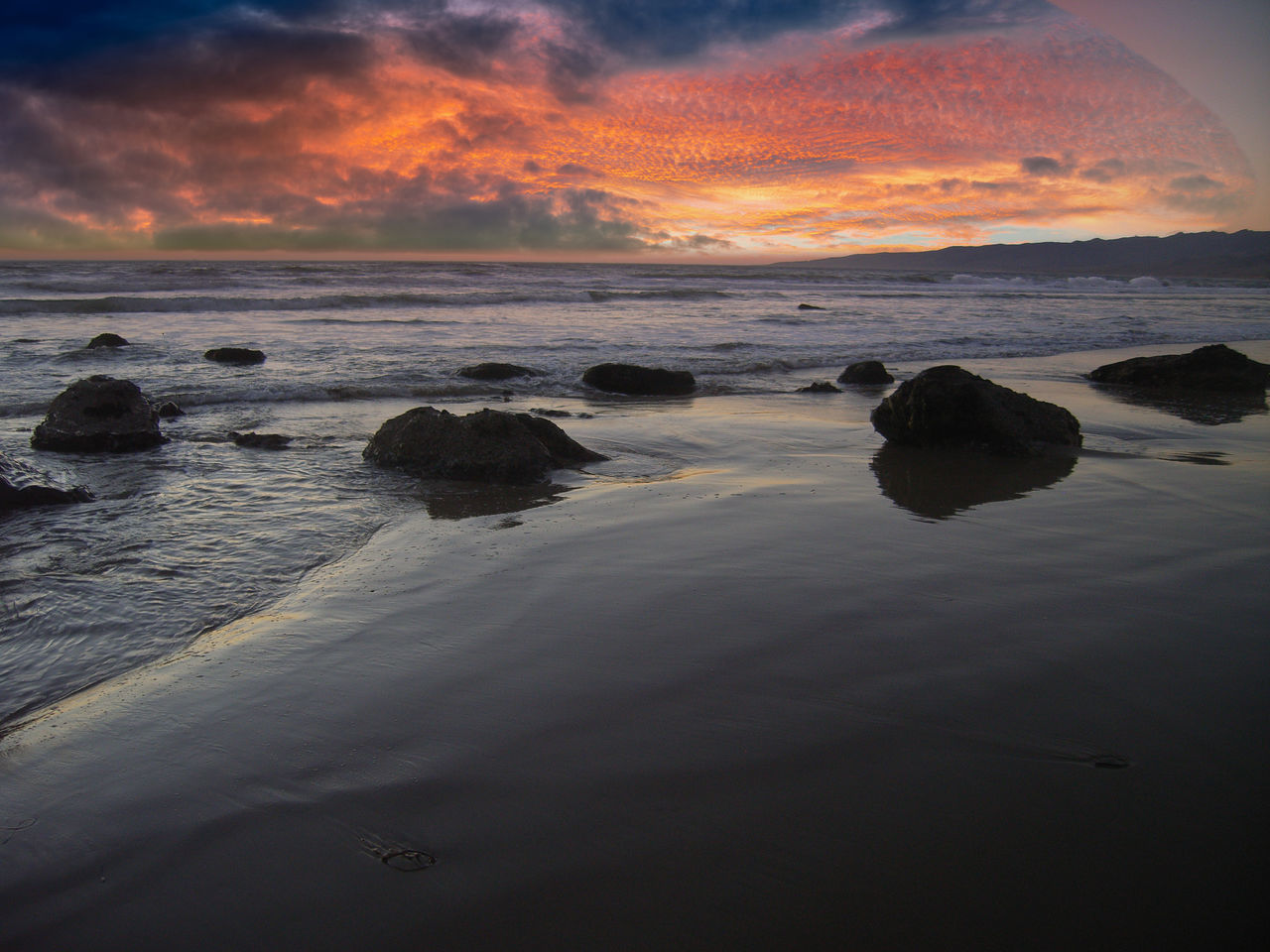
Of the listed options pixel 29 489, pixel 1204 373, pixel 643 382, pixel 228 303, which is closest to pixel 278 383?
pixel 643 382

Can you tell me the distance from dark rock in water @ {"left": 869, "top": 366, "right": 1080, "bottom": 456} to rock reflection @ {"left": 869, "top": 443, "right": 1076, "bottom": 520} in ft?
0.40

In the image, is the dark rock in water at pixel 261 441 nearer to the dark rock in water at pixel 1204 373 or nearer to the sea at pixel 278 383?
the sea at pixel 278 383

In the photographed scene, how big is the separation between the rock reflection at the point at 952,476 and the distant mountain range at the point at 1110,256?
110369 millimetres

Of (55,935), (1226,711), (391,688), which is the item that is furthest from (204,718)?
(1226,711)

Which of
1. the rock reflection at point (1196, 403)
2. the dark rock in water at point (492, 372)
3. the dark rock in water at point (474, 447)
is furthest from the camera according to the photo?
the dark rock in water at point (492, 372)

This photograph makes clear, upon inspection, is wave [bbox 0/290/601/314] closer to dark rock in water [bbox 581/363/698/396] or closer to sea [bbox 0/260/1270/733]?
sea [bbox 0/260/1270/733]

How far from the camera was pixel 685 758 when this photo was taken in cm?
196

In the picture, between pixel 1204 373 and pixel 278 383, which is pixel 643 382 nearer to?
pixel 278 383

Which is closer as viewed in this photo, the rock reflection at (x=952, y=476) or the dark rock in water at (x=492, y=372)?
the rock reflection at (x=952, y=476)

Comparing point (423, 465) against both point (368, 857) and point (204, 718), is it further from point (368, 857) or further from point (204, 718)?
point (368, 857)

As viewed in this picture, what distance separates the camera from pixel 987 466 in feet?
18.1

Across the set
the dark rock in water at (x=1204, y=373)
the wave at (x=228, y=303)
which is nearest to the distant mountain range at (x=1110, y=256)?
the wave at (x=228, y=303)

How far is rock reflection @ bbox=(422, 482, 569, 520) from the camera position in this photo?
14.5 ft

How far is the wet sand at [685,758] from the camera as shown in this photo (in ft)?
4.87
